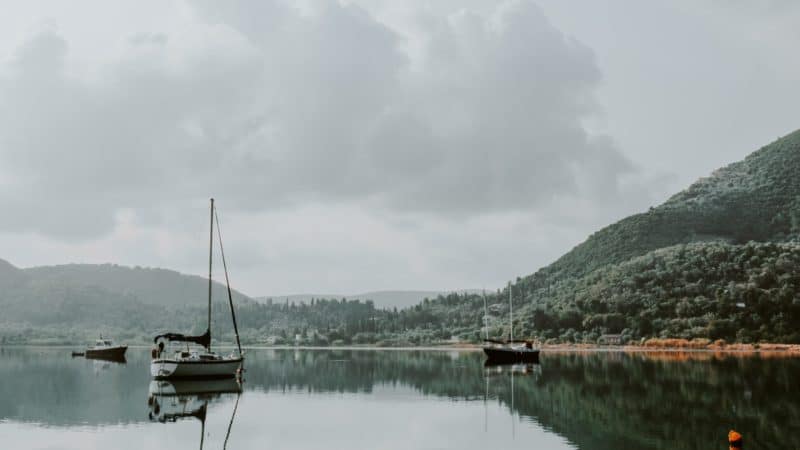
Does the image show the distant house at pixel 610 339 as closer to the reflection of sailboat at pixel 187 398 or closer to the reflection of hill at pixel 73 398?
the reflection of sailboat at pixel 187 398

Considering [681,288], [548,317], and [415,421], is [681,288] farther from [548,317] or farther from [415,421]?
[415,421]

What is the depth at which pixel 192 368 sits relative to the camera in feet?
234

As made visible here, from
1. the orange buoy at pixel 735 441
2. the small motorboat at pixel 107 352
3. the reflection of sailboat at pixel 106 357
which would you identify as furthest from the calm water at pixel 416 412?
the small motorboat at pixel 107 352

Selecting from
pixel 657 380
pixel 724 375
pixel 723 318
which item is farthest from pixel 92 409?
pixel 723 318

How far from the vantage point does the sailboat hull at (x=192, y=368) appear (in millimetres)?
70562

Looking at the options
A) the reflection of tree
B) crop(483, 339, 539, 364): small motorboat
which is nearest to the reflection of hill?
the reflection of tree

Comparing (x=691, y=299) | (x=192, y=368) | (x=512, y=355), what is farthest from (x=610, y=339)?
(x=192, y=368)

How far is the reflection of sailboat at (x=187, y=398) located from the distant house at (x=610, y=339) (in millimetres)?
100926

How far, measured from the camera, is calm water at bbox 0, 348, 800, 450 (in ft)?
109

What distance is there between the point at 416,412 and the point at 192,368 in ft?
109

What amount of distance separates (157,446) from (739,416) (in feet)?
89.9

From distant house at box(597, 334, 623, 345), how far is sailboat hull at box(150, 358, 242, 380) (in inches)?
3907

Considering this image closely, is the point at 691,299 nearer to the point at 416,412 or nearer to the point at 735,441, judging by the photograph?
the point at 416,412

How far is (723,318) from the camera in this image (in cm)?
14162
